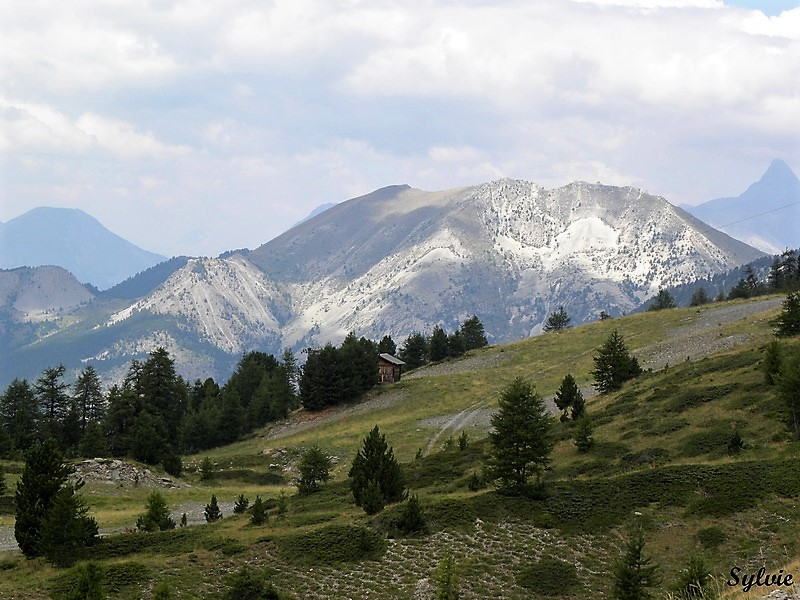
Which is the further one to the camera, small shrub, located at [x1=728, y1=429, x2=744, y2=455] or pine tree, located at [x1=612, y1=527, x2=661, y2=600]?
small shrub, located at [x1=728, y1=429, x2=744, y2=455]

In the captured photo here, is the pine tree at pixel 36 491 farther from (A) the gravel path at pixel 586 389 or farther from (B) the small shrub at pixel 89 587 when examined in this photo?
(A) the gravel path at pixel 586 389

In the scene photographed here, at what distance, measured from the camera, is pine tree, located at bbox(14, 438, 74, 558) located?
3416 cm

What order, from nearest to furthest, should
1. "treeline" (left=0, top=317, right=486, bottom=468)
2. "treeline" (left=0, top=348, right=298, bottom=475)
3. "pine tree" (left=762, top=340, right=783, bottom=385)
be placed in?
"pine tree" (left=762, top=340, right=783, bottom=385) < "treeline" (left=0, top=348, right=298, bottom=475) < "treeline" (left=0, top=317, right=486, bottom=468)

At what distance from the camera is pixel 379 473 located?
133 feet

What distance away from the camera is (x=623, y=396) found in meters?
59.6

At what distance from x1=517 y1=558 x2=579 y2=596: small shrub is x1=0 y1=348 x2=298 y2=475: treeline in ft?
169

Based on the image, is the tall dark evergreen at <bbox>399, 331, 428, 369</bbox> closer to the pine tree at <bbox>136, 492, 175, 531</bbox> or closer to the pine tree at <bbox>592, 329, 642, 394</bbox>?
the pine tree at <bbox>592, 329, 642, 394</bbox>

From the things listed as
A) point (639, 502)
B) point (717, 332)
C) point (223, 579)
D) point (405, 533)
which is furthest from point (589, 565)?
point (717, 332)

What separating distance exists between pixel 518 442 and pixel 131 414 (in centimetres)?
6353

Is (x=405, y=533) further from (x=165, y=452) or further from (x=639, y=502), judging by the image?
(x=165, y=452)

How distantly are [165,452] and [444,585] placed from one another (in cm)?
5603

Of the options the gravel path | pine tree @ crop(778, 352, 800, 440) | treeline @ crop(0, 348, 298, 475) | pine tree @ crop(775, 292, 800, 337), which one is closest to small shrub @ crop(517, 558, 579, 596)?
pine tree @ crop(778, 352, 800, 440)

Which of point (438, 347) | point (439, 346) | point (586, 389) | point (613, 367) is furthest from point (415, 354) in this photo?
point (613, 367)

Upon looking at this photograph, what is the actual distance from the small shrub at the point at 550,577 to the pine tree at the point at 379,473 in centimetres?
1171
